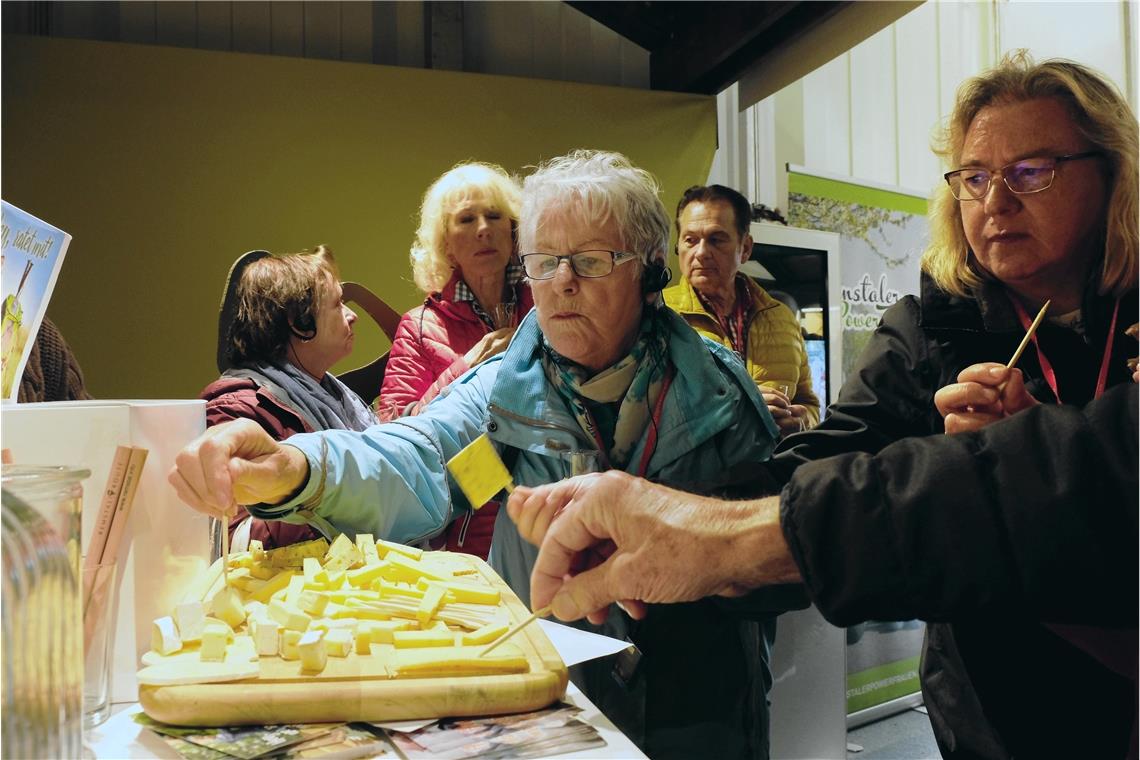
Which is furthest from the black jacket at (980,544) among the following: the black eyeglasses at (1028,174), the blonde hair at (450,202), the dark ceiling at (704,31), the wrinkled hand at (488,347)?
the dark ceiling at (704,31)

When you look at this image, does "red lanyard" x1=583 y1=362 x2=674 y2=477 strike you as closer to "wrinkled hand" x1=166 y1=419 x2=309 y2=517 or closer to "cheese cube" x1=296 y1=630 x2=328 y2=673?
"wrinkled hand" x1=166 y1=419 x2=309 y2=517

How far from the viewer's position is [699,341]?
5.89 feet

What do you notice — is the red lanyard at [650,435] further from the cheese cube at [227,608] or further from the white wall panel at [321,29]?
the white wall panel at [321,29]

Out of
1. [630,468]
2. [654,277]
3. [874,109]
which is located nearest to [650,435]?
[630,468]

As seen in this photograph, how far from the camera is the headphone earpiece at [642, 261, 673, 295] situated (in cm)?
181

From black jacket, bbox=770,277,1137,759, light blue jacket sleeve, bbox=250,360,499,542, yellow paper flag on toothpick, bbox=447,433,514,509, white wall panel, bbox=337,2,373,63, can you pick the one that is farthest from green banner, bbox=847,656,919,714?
white wall panel, bbox=337,2,373,63

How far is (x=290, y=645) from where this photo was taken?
920 millimetres

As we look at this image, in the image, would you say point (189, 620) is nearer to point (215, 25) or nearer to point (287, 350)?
point (287, 350)

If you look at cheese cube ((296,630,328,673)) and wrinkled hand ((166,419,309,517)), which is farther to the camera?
wrinkled hand ((166,419,309,517))

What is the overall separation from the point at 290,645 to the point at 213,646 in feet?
0.26

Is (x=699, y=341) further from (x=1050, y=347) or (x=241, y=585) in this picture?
(x=241, y=585)

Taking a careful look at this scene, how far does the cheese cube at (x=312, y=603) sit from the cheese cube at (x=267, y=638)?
88 millimetres

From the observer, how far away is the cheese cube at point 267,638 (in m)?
0.92

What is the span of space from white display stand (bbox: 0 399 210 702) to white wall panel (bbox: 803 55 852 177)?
4077 mm
